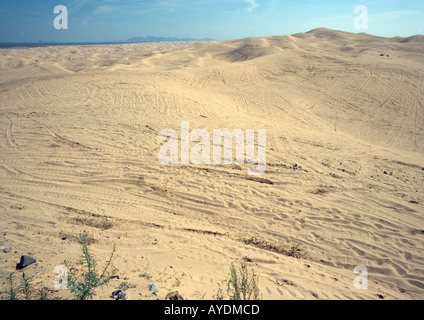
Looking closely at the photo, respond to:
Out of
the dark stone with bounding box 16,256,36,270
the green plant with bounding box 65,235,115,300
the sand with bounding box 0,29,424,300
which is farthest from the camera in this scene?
the sand with bounding box 0,29,424,300

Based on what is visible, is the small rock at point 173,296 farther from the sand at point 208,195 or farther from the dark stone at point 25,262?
the dark stone at point 25,262

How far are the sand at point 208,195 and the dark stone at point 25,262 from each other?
9 cm

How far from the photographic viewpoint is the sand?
12.5 feet

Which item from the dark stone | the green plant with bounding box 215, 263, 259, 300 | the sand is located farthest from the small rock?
the dark stone

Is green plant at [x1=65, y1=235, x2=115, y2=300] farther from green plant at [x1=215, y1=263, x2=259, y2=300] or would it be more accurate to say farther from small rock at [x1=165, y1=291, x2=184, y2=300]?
green plant at [x1=215, y1=263, x2=259, y2=300]

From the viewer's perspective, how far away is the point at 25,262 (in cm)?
339
